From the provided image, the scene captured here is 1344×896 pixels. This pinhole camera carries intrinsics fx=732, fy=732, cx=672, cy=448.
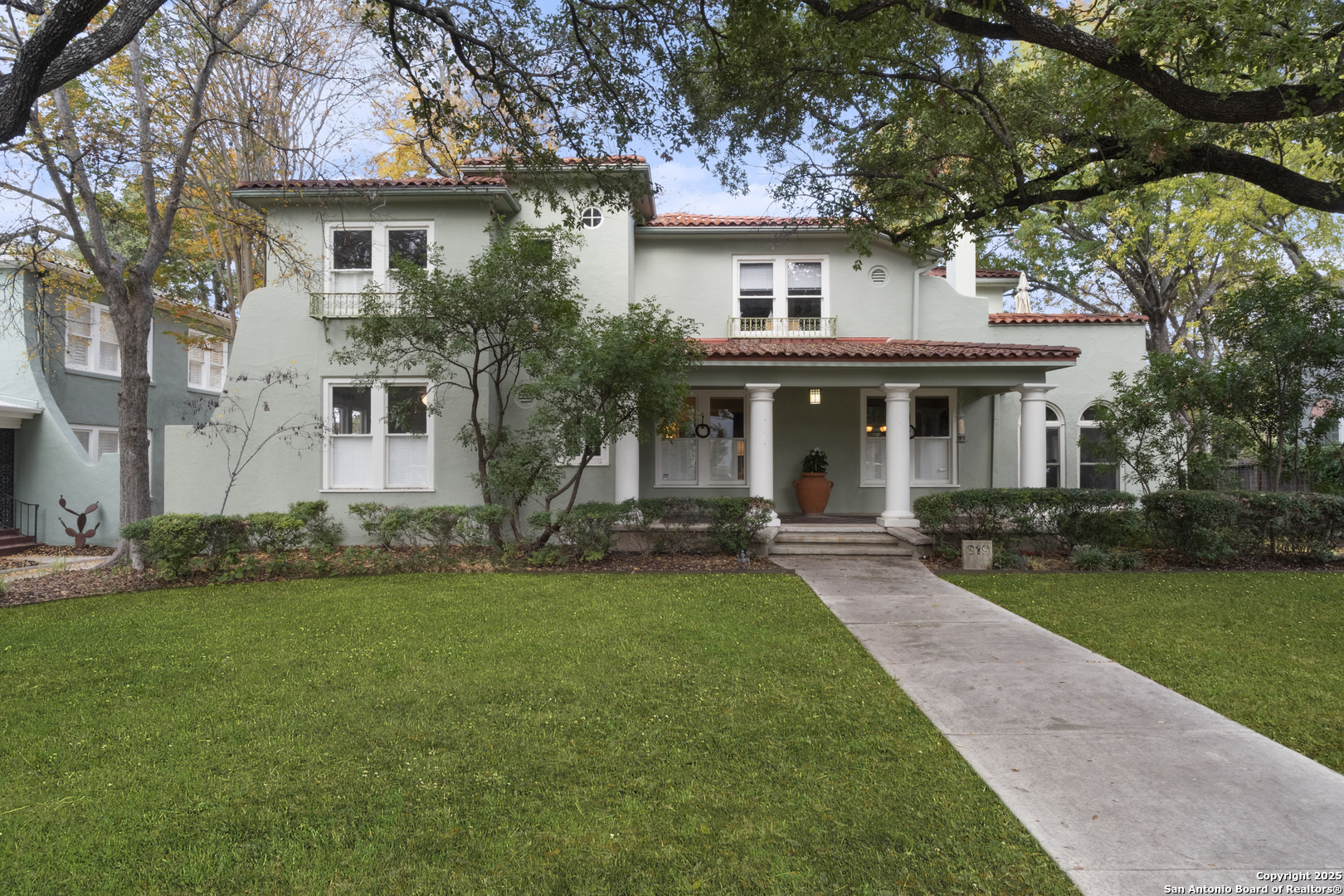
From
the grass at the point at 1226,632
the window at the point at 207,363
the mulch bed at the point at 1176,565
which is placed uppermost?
the window at the point at 207,363

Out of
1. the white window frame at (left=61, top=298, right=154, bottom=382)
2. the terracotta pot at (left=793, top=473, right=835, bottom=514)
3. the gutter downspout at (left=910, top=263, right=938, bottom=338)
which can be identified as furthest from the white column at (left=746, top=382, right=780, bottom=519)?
the white window frame at (left=61, top=298, right=154, bottom=382)

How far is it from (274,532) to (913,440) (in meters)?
11.0

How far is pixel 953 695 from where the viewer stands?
16.7ft

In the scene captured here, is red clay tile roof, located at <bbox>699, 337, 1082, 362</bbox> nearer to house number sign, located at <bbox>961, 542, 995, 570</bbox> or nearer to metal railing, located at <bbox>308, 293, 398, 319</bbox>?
house number sign, located at <bbox>961, 542, 995, 570</bbox>

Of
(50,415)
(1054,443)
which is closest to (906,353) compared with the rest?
(1054,443)

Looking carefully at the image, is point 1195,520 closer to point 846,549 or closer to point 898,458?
point 898,458

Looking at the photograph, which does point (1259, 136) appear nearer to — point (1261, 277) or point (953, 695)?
point (1261, 277)

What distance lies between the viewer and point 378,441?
487 inches

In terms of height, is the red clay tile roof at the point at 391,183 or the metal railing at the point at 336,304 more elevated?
the red clay tile roof at the point at 391,183

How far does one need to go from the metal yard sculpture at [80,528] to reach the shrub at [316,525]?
6303 millimetres

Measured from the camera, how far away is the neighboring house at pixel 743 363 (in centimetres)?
1209

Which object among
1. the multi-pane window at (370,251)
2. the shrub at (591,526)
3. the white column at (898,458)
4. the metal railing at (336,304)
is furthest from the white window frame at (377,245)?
the white column at (898,458)

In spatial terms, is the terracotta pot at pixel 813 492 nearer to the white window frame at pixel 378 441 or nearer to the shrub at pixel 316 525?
the white window frame at pixel 378 441

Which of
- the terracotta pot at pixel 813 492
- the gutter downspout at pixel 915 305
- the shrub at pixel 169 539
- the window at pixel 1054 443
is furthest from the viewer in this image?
the window at pixel 1054 443
